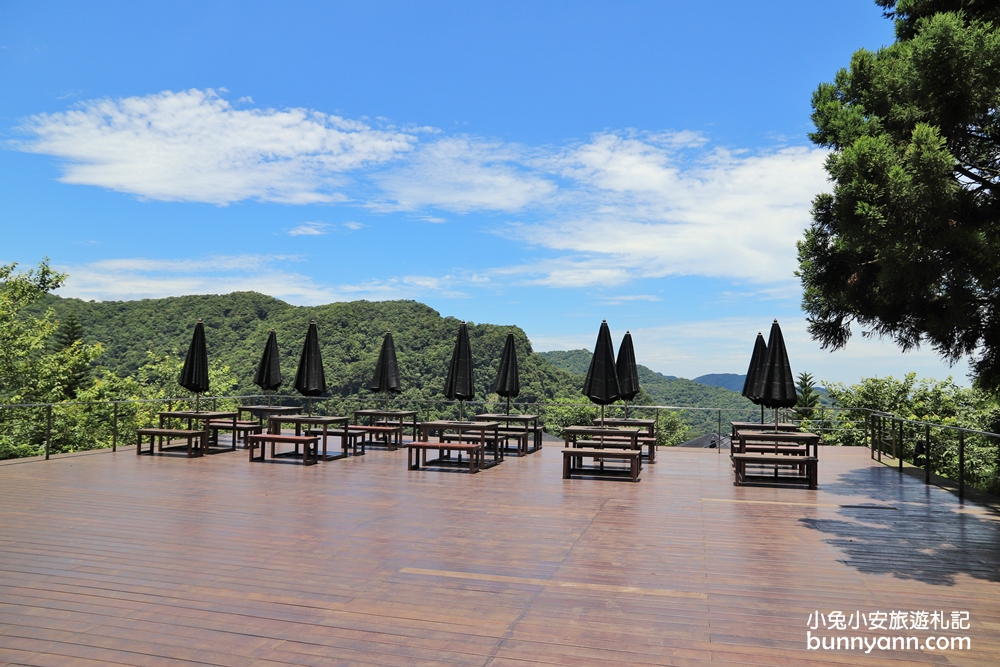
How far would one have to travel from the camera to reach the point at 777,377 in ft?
34.2

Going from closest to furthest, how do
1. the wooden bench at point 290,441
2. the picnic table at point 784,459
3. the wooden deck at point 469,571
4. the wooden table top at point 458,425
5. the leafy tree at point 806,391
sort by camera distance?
the wooden deck at point 469,571 → the picnic table at point 784,459 → the wooden bench at point 290,441 → the wooden table top at point 458,425 → the leafy tree at point 806,391

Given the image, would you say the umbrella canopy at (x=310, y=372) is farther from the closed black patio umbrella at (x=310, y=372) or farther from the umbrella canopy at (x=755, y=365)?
the umbrella canopy at (x=755, y=365)

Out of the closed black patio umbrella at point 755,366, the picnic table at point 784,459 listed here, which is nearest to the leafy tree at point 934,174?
the picnic table at point 784,459

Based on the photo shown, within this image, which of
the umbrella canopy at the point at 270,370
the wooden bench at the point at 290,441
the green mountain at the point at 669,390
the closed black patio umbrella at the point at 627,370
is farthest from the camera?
the green mountain at the point at 669,390

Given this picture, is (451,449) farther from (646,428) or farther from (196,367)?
(196,367)

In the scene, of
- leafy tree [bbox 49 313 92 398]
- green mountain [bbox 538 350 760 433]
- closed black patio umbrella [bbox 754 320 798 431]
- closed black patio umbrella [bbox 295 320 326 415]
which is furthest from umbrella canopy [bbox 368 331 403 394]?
leafy tree [bbox 49 313 92 398]

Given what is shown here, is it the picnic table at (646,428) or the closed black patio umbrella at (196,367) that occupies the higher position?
the closed black patio umbrella at (196,367)

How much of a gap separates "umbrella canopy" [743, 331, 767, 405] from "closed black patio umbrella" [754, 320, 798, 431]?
0.46 metres

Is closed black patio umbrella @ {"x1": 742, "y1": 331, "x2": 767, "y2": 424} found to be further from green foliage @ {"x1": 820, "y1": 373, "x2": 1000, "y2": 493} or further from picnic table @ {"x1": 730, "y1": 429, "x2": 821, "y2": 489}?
green foliage @ {"x1": 820, "y1": 373, "x2": 1000, "y2": 493}

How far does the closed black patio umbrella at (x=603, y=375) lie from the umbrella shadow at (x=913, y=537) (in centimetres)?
356

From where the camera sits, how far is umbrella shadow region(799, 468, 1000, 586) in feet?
15.6

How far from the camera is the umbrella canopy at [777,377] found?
33.9ft

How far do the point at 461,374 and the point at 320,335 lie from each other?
2393cm

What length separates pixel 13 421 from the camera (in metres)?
23.0
